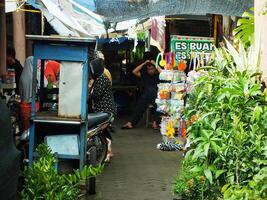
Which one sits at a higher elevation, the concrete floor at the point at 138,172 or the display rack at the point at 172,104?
the display rack at the point at 172,104

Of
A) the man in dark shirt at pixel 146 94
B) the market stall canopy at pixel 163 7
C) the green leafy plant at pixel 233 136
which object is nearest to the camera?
the green leafy plant at pixel 233 136

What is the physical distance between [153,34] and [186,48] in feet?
12.3

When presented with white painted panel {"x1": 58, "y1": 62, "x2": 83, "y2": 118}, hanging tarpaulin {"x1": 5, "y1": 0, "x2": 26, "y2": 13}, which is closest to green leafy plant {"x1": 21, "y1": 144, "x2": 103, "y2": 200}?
white painted panel {"x1": 58, "y1": 62, "x2": 83, "y2": 118}

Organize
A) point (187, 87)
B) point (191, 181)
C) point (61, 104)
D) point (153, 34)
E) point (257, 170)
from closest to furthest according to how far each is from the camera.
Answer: point (257, 170), point (191, 181), point (61, 104), point (187, 87), point (153, 34)

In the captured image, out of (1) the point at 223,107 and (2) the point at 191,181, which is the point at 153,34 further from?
(1) the point at 223,107

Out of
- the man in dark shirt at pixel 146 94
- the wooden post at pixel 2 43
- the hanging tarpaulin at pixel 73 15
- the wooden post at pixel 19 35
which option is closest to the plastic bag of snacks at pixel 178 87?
the hanging tarpaulin at pixel 73 15

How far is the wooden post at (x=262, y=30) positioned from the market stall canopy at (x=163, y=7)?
2556 millimetres

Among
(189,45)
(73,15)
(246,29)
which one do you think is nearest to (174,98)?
(189,45)

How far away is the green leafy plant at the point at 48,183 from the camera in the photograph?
4973mm

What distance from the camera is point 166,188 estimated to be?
24.2ft

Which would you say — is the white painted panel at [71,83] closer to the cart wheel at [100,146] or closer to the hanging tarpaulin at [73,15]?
the cart wheel at [100,146]

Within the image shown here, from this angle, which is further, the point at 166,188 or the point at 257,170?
the point at 166,188

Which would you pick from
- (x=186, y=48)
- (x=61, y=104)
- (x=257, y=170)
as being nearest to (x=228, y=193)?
(x=257, y=170)

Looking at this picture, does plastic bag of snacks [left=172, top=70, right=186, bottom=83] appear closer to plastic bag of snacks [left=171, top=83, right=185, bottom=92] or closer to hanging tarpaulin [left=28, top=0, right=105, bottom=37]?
plastic bag of snacks [left=171, top=83, right=185, bottom=92]
